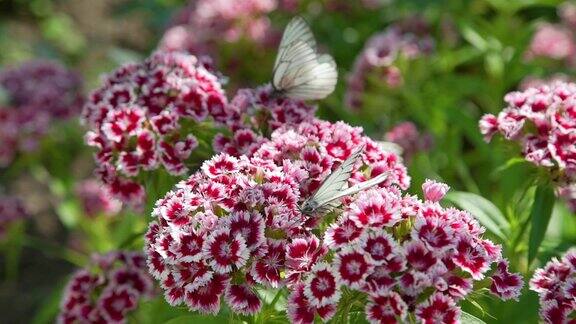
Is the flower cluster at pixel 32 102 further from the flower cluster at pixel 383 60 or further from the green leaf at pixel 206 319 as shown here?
the green leaf at pixel 206 319

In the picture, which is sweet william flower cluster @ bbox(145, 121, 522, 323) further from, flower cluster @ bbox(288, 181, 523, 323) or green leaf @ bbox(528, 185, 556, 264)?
green leaf @ bbox(528, 185, 556, 264)

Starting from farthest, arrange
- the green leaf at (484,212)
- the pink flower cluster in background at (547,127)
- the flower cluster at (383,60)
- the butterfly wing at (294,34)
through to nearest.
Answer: the flower cluster at (383,60), the butterfly wing at (294,34), the green leaf at (484,212), the pink flower cluster in background at (547,127)

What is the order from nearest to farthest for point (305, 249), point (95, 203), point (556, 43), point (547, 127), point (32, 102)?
point (305, 249)
point (547, 127)
point (32, 102)
point (95, 203)
point (556, 43)

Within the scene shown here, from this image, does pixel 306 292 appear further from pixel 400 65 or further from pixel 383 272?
pixel 400 65

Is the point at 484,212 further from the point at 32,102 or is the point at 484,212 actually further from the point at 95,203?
the point at 32,102

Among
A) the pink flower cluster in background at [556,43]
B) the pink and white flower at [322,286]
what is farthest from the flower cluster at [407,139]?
the pink and white flower at [322,286]

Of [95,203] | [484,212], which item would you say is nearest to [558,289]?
[484,212]

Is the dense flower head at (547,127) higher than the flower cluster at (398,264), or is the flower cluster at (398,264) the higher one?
the flower cluster at (398,264)
